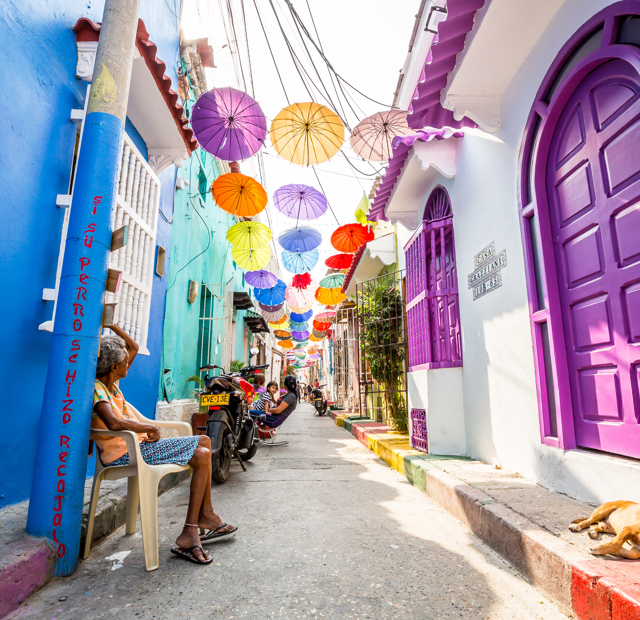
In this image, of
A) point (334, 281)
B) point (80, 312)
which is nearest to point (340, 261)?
point (334, 281)

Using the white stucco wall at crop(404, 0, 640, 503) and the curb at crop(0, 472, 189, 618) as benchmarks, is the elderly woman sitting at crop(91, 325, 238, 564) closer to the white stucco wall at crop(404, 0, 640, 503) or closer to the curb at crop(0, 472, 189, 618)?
the curb at crop(0, 472, 189, 618)

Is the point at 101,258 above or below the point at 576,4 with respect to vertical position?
below

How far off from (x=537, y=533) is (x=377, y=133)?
6535 mm

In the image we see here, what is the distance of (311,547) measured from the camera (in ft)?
8.91

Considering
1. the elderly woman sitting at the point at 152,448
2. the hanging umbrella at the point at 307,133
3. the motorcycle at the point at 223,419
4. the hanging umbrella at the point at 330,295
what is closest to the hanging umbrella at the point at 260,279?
the hanging umbrella at the point at 330,295

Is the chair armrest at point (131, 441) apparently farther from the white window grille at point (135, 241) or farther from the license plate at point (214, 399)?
the license plate at point (214, 399)

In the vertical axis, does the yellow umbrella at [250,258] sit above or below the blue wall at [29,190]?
above

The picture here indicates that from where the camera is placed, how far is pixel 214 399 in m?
4.89

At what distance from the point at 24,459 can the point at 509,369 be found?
4036 millimetres

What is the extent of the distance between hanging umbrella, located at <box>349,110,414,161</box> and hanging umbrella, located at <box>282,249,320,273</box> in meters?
5.40

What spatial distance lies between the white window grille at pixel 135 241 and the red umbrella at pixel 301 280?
12033 millimetres

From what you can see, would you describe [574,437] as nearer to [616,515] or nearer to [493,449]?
[616,515]

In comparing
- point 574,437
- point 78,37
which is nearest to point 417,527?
point 574,437

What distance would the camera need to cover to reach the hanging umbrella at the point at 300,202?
356 inches
